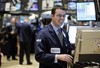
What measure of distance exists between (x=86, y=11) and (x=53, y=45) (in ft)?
5.47

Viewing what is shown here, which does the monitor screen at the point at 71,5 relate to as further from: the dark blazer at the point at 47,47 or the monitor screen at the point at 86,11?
the dark blazer at the point at 47,47

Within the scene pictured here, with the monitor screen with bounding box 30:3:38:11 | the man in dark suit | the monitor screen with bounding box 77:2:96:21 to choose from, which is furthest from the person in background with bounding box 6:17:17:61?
the man in dark suit

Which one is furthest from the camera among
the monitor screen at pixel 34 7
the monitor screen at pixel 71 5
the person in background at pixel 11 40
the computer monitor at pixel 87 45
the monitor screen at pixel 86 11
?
the monitor screen at pixel 34 7

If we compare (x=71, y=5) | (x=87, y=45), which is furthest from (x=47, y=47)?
(x=71, y=5)

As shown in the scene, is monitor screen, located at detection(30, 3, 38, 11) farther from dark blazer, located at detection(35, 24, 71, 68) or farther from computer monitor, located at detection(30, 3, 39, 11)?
dark blazer, located at detection(35, 24, 71, 68)

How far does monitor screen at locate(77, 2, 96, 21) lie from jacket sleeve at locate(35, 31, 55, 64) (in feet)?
5.27

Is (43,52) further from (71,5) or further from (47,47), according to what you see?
(71,5)

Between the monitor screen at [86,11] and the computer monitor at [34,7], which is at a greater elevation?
the monitor screen at [86,11]

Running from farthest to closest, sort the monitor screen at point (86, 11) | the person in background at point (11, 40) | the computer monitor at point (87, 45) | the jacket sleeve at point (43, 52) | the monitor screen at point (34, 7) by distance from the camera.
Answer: the monitor screen at point (34, 7) < the person in background at point (11, 40) < the monitor screen at point (86, 11) < the jacket sleeve at point (43, 52) < the computer monitor at point (87, 45)

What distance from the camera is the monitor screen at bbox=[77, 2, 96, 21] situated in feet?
16.9

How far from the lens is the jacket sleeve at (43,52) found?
362cm

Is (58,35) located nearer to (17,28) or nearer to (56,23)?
(56,23)

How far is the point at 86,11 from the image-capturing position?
521cm

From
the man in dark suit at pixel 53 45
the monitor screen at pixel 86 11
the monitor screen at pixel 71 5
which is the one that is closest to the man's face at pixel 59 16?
the man in dark suit at pixel 53 45
